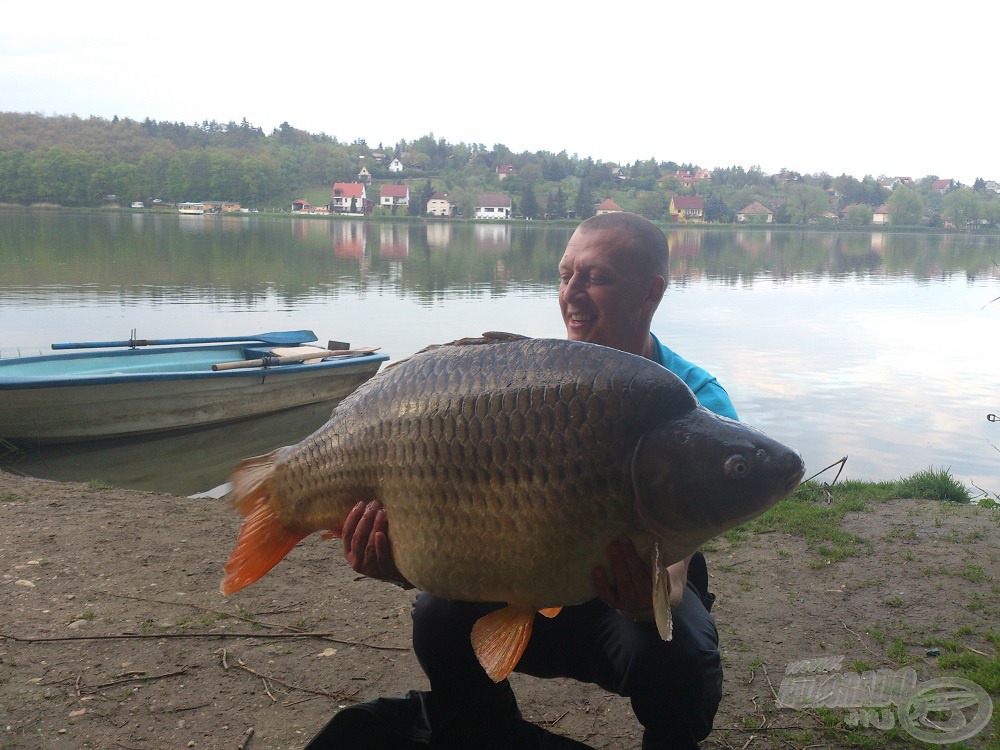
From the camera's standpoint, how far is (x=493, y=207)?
7106 centimetres

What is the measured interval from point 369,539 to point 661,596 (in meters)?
0.57

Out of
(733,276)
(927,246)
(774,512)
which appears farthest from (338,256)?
(927,246)

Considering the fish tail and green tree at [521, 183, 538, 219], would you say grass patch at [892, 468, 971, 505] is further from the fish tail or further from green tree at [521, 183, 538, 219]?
green tree at [521, 183, 538, 219]

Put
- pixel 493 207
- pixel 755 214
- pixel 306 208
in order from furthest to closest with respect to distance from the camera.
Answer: pixel 306 208 < pixel 493 207 < pixel 755 214

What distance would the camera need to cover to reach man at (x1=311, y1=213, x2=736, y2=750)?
1593mm

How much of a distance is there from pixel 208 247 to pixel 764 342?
71.7 ft

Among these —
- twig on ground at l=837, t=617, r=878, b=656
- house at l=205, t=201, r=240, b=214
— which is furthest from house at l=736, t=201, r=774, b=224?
twig on ground at l=837, t=617, r=878, b=656

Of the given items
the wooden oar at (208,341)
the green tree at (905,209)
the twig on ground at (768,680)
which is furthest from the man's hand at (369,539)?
the green tree at (905,209)

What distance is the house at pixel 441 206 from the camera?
238 feet

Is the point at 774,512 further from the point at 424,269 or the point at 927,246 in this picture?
the point at 927,246

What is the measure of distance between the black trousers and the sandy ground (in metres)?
0.51

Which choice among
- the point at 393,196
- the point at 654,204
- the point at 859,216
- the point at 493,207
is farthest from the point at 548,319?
the point at 393,196

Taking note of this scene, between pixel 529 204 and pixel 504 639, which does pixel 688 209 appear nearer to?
pixel 529 204

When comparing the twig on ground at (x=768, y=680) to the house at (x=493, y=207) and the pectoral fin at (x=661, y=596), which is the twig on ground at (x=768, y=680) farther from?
the house at (x=493, y=207)
